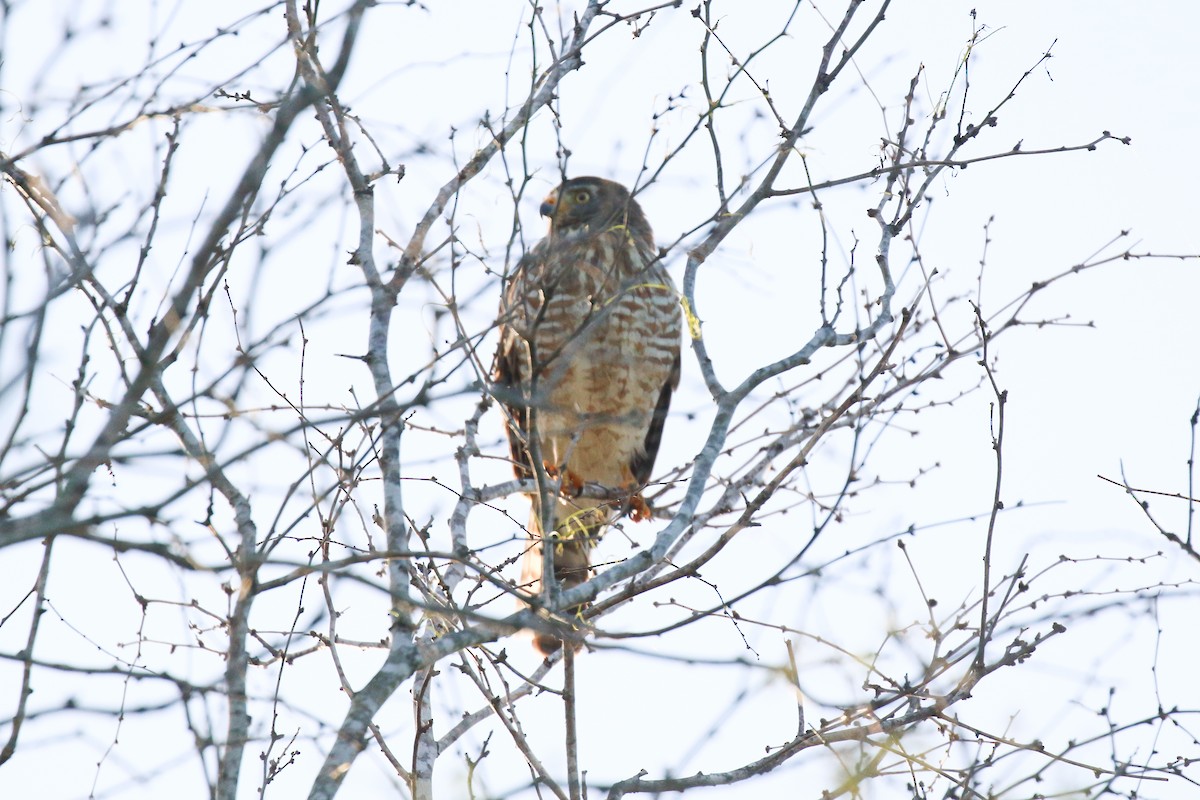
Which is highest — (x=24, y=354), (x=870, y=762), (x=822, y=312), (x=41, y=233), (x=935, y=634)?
(x=822, y=312)

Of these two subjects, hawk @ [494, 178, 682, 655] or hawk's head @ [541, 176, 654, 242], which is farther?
hawk's head @ [541, 176, 654, 242]

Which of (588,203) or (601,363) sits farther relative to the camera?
(588,203)

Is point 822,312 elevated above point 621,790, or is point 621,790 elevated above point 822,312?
point 822,312

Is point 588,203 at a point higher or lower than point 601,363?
higher

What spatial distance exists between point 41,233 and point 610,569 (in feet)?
5.28

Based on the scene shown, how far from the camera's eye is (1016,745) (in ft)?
11.1

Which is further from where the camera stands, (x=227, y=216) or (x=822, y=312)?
(x=822, y=312)

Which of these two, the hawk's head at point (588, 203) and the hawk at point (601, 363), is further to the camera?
the hawk's head at point (588, 203)

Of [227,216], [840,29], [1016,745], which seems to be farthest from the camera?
[840,29]

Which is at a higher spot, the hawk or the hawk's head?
the hawk's head

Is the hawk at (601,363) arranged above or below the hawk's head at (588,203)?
below

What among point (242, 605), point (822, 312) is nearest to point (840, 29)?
point (822, 312)

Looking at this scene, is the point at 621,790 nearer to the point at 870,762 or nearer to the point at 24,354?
the point at 870,762

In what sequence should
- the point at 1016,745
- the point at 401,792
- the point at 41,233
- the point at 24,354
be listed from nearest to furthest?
the point at 24,354 → the point at 41,233 → the point at 1016,745 → the point at 401,792
